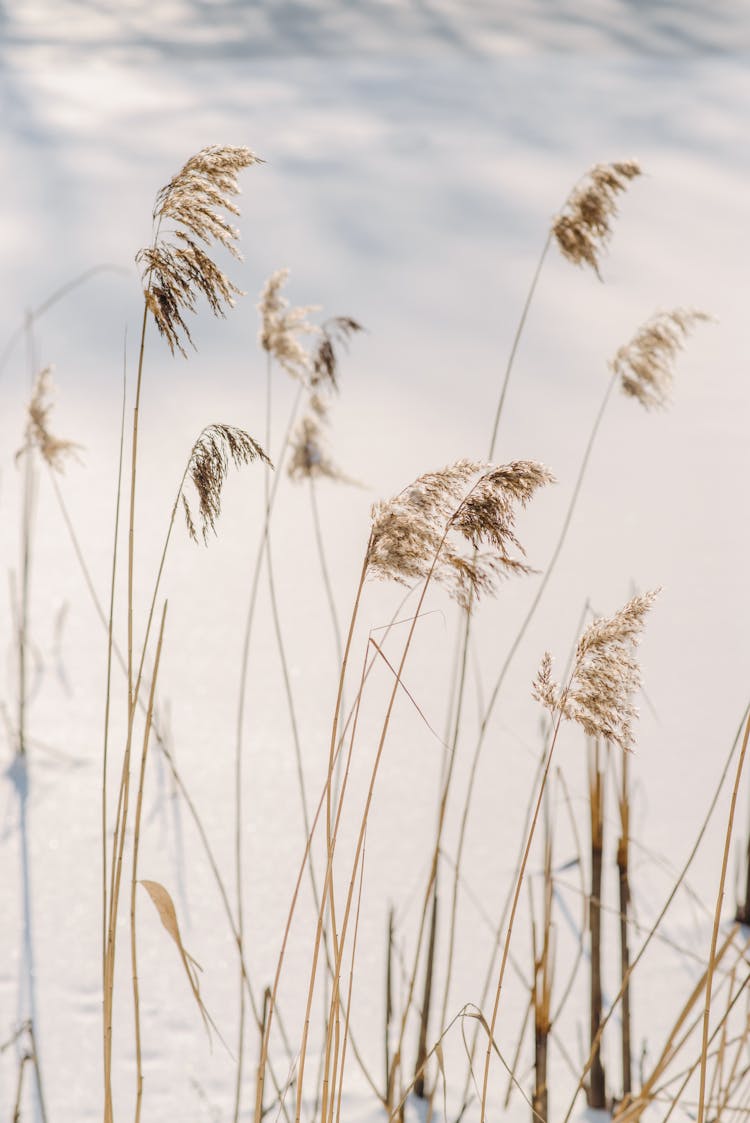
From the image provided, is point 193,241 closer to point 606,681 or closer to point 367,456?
point 606,681

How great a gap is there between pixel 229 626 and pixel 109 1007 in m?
1.99

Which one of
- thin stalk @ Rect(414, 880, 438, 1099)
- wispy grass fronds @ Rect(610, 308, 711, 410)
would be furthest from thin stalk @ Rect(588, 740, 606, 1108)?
wispy grass fronds @ Rect(610, 308, 711, 410)

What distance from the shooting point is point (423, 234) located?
19.1 feet

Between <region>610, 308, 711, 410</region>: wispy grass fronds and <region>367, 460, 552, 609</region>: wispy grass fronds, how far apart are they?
74 cm

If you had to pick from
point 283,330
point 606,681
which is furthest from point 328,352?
point 606,681

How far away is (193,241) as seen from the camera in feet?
3.11

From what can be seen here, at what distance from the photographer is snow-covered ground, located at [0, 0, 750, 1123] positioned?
2.01m

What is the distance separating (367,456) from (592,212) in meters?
2.24

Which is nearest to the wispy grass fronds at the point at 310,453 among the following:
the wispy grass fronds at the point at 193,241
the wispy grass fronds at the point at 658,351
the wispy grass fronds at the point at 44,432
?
the wispy grass fronds at the point at 44,432

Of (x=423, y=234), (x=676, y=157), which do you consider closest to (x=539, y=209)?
(x=423, y=234)

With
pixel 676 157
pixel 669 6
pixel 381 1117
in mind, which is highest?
pixel 669 6

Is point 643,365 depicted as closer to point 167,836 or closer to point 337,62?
point 167,836

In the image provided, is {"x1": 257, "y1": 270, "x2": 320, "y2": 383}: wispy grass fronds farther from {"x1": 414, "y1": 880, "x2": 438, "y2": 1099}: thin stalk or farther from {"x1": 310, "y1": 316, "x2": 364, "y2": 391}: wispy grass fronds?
{"x1": 414, "y1": 880, "x2": 438, "y2": 1099}: thin stalk

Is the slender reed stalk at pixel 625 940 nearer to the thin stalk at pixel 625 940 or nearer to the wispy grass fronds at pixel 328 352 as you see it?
the thin stalk at pixel 625 940
